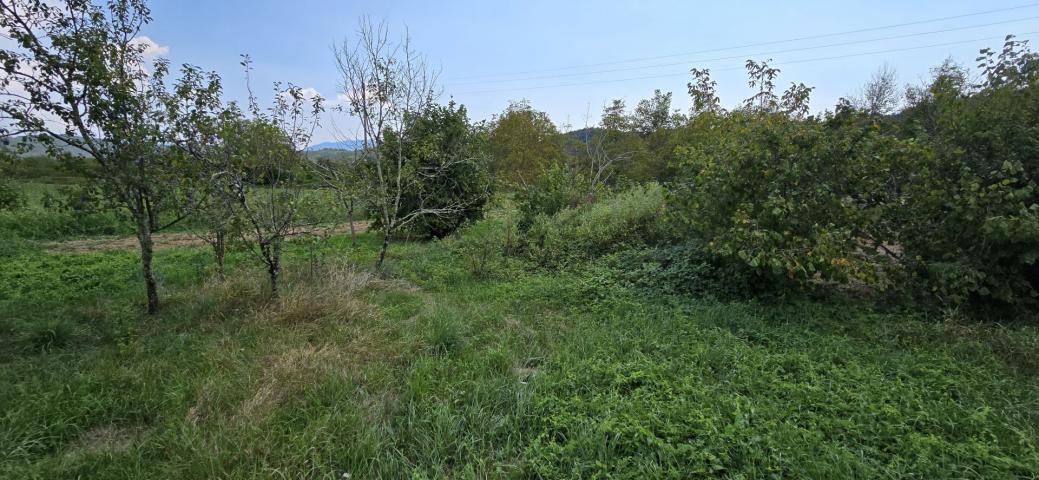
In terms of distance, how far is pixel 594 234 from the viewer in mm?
7758

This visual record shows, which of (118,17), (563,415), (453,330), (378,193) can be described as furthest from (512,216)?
(563,415)

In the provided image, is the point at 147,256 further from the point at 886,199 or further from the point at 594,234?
the point at 886,199

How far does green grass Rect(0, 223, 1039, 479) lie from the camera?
2.32 meters

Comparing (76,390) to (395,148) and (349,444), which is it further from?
(395,148)

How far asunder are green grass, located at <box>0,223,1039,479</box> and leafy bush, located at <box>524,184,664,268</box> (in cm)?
232

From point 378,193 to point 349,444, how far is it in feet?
16.8

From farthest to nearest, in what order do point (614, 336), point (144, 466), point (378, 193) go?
1. point (378, 193)
2. point (614, 336)
3. point (144, 466)

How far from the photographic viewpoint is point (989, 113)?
4.48m

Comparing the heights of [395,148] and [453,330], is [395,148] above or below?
above

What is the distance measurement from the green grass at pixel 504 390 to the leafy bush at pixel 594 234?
2320 millimetres

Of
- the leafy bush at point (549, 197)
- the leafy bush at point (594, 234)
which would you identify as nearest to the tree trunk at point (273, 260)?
the leafy bush at point (594, 234)

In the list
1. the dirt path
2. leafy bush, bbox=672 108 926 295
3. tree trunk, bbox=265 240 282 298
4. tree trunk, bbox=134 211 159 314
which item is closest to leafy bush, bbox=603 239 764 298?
leafy bush, bbox=672 108 926 295

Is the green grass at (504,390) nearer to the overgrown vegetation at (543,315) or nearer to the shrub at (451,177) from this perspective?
the overgrown vegetation at (543,315)

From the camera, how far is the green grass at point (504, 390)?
7.61ft
